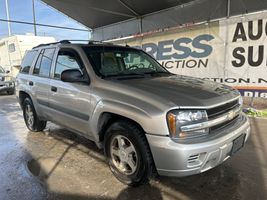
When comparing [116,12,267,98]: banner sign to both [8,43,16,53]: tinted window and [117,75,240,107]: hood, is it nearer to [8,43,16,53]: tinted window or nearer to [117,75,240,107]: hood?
[117,75,240,107]: hood

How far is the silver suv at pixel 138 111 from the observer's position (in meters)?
2.90

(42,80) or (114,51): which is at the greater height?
(114,51)

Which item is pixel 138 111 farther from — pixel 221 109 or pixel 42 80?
pixel 42 80

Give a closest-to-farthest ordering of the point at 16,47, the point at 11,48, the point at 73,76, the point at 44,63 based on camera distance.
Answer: the point at 73,76 → the point at 44,63 → the point at 16,47 → the point at 11,48

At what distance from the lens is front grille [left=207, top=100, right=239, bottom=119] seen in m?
3.06

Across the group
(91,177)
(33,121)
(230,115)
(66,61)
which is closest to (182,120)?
(230,115)

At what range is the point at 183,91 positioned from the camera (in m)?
3.29

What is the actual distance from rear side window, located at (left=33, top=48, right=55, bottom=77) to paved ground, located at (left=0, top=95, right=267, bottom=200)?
4.47 feet

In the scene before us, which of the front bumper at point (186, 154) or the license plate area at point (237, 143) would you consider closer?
the front bumper at point (186, 154)

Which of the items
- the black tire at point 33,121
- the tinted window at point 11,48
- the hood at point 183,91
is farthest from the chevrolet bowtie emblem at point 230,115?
the tinted window at point 11,48

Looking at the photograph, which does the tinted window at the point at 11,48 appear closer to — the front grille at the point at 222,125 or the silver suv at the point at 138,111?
the silver suv at the point at 138,111

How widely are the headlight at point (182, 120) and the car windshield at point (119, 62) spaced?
4.35 ft

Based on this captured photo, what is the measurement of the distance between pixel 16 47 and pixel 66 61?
1398cm

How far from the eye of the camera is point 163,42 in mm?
9914
